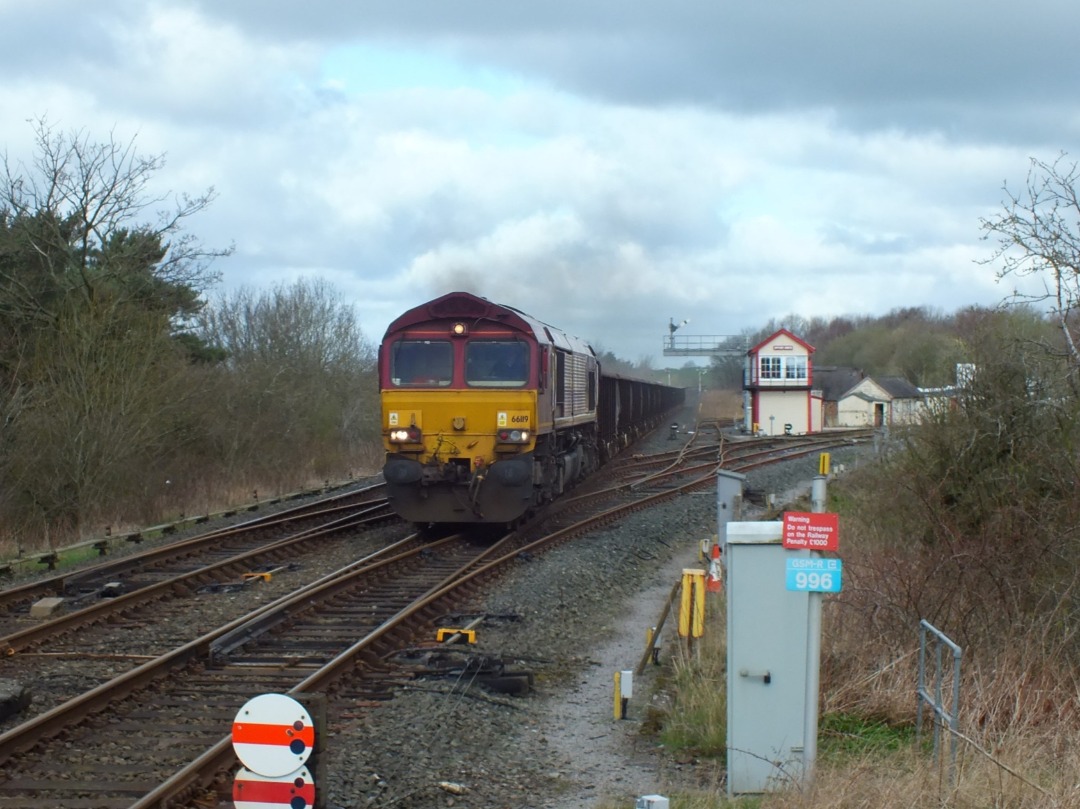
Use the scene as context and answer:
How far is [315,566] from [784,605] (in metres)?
8.31

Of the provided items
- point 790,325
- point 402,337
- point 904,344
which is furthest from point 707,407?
point 402,337

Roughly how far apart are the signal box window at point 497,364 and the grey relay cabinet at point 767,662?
885cm

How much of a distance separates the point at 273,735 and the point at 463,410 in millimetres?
10614

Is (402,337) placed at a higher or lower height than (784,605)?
higher

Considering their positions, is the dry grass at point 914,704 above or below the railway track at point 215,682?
above

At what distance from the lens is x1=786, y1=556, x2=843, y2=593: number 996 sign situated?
6.01 metres

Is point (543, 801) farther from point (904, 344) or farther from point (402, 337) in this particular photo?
point (904, 344)

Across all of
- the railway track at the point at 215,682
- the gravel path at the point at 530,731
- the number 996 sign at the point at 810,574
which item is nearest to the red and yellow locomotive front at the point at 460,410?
the railway track at the point at 215,682

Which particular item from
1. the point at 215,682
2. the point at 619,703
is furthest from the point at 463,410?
the point at 619,703

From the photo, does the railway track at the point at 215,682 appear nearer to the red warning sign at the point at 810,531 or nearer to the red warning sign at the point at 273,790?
the red warning sign at the point at 273,790

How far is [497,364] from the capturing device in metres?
14.9

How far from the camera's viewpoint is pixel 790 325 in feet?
341

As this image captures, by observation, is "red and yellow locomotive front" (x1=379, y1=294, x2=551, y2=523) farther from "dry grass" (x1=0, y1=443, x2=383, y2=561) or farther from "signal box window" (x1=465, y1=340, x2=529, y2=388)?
"dry grass" (x1=0, y1=443, x2=383, y2=561)

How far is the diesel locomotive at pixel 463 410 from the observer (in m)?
14.6
